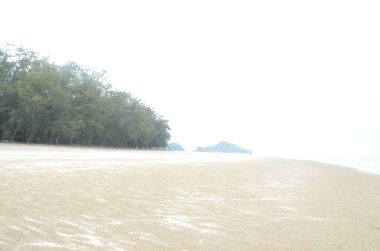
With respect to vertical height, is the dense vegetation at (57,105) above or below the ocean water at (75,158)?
above

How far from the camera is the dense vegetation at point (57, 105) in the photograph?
149 ft

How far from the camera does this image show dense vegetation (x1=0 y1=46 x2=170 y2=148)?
4528 cm

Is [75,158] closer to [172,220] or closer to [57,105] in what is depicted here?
[172,220]

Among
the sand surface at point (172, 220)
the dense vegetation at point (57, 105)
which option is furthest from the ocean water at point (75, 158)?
the dense vegetation at point (57, 105)

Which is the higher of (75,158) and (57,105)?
(57,105)

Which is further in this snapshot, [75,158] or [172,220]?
[75,158]

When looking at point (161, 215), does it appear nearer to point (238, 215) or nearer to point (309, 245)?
point (238, 215)

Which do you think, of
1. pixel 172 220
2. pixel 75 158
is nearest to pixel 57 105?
pixel 75 158

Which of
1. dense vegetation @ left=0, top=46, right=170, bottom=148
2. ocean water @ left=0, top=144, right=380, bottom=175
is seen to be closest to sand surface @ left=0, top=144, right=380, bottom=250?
ocean water @ left=0, top=144, right=380, bottom=175

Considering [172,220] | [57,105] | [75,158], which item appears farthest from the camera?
[57,105]

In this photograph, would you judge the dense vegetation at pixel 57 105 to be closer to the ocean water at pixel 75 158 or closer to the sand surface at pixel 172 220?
the ocean water at pixel 75 158

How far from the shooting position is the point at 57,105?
50500mm

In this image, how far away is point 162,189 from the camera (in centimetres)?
793

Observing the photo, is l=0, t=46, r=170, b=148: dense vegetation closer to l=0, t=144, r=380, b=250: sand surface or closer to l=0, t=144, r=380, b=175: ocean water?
l=0, t=144, r=380, b=175: ocean water
